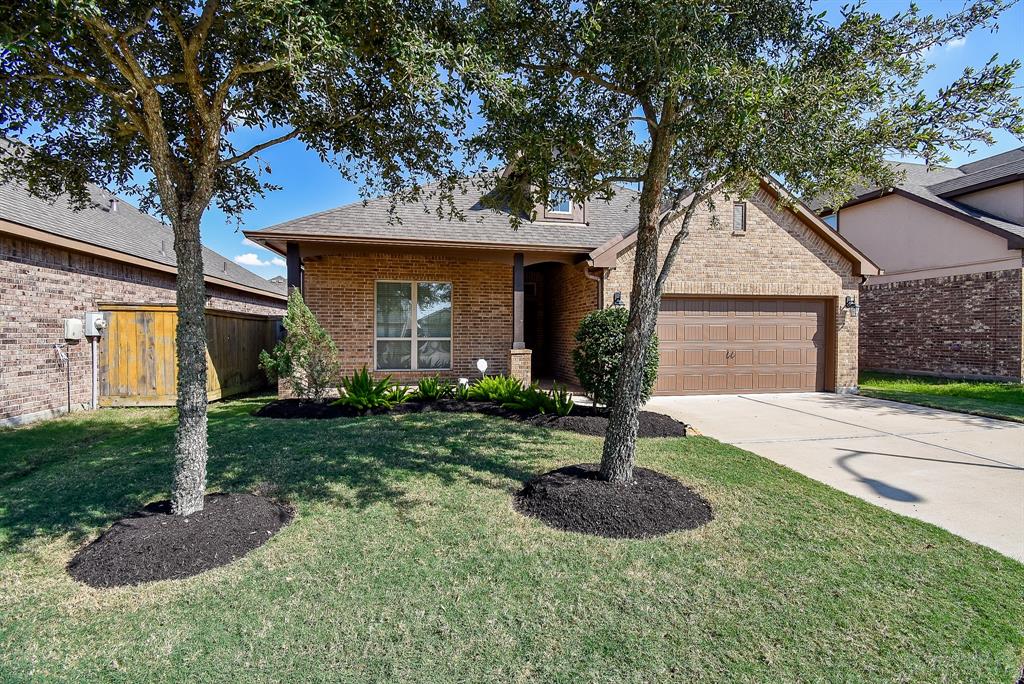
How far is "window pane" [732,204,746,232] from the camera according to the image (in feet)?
35.3

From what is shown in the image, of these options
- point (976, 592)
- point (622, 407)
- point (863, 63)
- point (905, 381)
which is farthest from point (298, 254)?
point (905, 381)

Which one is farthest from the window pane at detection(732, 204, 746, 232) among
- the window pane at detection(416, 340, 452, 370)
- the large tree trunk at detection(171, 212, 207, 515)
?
the large tree trunk at detection(171, 212, 207, 515)

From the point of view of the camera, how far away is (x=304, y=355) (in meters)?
8.36

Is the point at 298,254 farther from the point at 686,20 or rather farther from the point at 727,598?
the point at 727,598

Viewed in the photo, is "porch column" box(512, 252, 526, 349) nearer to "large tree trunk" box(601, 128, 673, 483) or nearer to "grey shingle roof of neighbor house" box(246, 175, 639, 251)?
"grey shingle roof of neighbor house" box(246, 175, 639, 251)

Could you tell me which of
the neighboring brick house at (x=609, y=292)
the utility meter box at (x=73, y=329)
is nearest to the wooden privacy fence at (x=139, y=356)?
the utility meter box at (x=73, y=329)

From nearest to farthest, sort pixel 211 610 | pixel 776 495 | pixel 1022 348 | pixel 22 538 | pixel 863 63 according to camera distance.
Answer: pixel 211 610 < pixel 22 538 < pixel 863 63 < pixel 776 495 < pixel 1022 348

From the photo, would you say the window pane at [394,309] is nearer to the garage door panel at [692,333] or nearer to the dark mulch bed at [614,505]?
the garage door panel at [692,333]

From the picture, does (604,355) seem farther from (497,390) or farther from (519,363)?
(519,363)

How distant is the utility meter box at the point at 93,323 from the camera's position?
340 inches

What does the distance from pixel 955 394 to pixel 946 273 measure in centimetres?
439

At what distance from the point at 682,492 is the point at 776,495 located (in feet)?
2.96

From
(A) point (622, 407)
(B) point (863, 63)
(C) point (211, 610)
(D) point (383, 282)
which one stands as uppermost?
(B) point (863, 63)

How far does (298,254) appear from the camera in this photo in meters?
9.59
